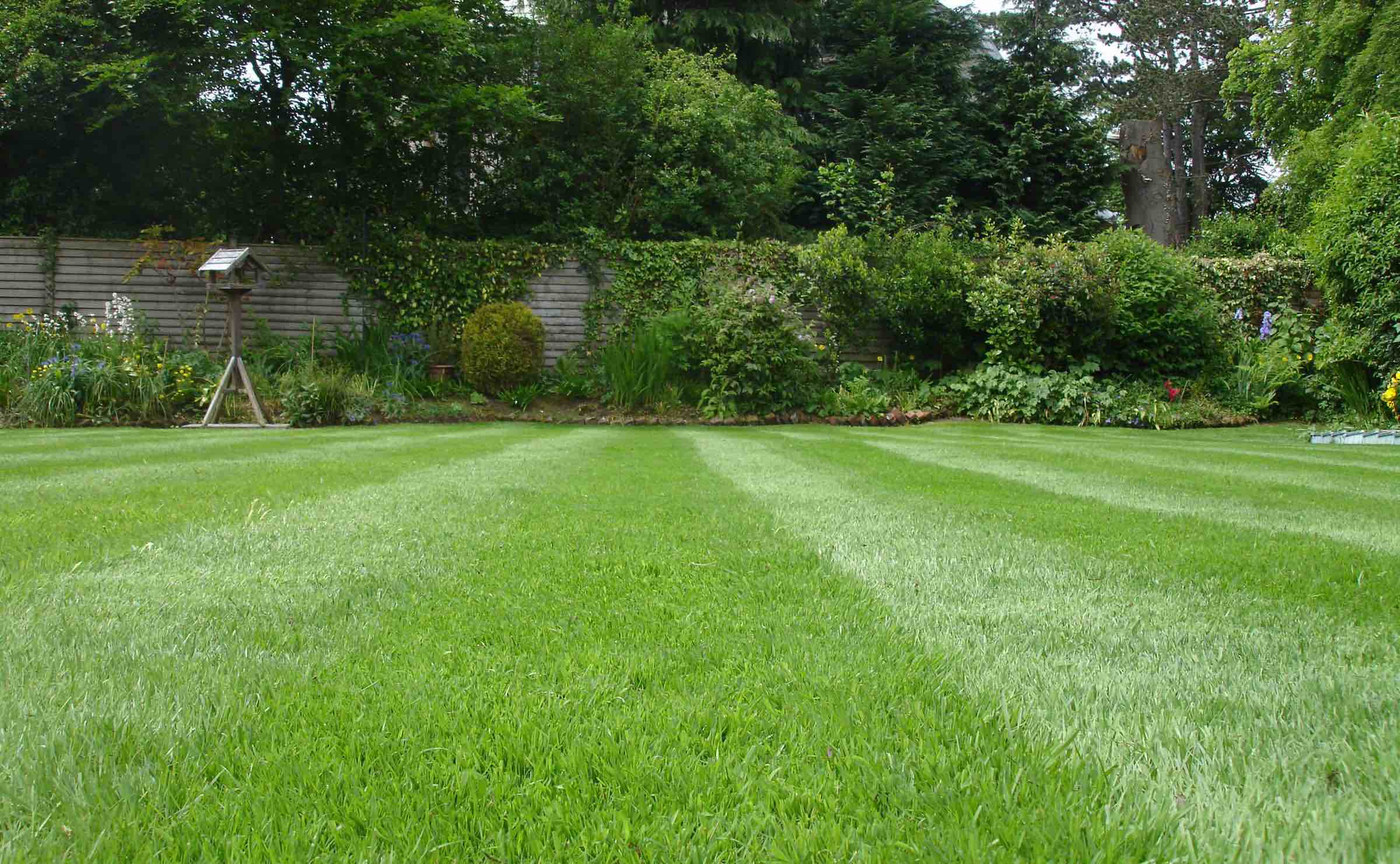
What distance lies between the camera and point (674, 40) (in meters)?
16.6

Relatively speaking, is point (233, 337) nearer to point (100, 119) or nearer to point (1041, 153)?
point (100, 119)

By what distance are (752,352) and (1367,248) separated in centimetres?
706

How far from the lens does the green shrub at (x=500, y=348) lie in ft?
36.3

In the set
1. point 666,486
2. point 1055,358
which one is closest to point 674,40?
point 1055,358

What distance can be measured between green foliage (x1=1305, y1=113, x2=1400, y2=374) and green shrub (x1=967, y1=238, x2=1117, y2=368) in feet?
8.27

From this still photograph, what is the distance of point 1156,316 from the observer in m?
11.7

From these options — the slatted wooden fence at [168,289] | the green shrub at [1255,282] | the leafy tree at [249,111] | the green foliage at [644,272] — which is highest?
the leafy tree at [249,111]

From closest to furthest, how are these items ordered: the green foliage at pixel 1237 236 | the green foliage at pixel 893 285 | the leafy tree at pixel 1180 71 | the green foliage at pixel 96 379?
the green foliage at pixel 96 379, the green foliage at pixel 893 285, the green foliage at pixel 1237 236, the leafy tree at pixel 1180 71

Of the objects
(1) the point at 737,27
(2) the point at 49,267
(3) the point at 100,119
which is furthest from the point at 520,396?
(1) the point at 737,27

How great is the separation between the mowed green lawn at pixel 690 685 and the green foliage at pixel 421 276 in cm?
902

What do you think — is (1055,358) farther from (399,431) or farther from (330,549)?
(330,549)

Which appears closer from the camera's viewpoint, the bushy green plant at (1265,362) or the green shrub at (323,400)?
the green shrub at (323,400)

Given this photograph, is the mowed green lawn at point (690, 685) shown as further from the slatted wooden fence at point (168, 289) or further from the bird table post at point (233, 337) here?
the slatted wooden fence at point (168, 289)

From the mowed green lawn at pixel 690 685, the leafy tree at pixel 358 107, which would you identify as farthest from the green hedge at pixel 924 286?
the mowed green lawn at pixel 690 685
